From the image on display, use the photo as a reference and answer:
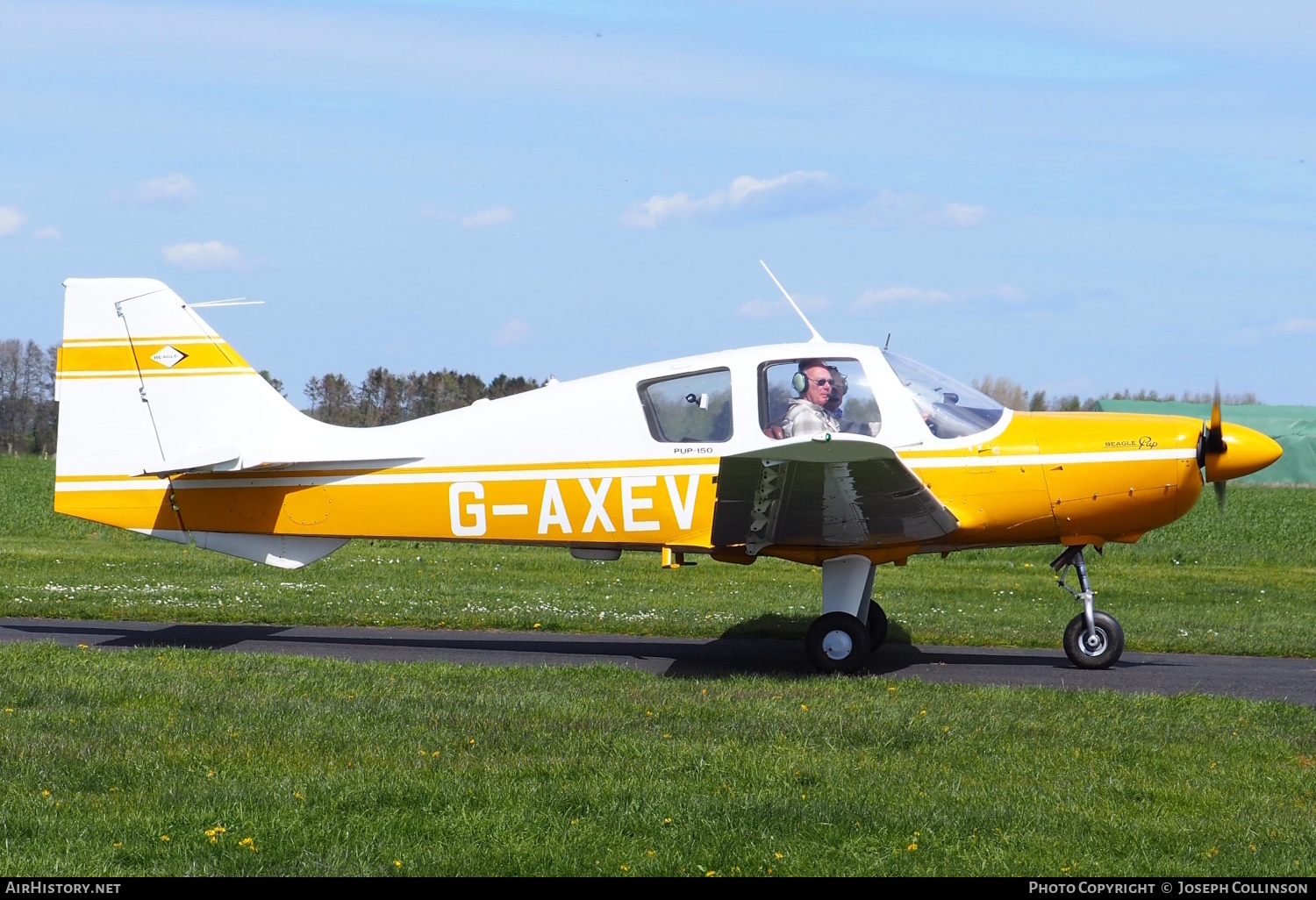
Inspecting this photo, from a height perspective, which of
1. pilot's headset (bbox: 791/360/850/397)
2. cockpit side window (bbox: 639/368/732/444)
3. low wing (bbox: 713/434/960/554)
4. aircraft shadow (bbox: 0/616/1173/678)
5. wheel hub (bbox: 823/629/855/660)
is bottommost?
aircraft shadow (bbox: 0/616/1173/678)

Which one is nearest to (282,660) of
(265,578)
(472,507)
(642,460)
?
(472,507)

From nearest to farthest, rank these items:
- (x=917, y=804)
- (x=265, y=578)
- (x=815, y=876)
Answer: (x=815, y=876)
(x=917, y=804)
(x=265, y=578)

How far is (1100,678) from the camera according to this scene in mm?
8852

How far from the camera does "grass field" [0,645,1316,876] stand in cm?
470

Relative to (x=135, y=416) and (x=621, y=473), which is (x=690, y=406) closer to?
(x=621, y=473)

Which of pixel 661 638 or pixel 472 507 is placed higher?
pixel 472 507

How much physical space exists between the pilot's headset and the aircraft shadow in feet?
6.72

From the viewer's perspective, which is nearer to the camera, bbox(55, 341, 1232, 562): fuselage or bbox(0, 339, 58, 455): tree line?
bbox(55, 341, 1232, 562): fuselage

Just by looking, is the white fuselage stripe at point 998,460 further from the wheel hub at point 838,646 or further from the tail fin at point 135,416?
the tail fin at point 135,416

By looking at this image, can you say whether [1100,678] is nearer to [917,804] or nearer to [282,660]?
[917,804]

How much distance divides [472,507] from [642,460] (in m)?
1.38

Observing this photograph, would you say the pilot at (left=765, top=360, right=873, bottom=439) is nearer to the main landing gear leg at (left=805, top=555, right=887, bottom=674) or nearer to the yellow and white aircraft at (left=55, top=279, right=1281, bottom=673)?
the yellow and white aircraft at (left=55, top=279, right=1281, bottom=673)

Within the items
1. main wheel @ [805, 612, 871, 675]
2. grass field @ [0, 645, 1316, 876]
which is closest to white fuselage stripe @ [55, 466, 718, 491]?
main wheel @ [805, 612, 871, 675]

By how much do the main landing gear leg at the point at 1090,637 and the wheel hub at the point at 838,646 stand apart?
1.70 meters
